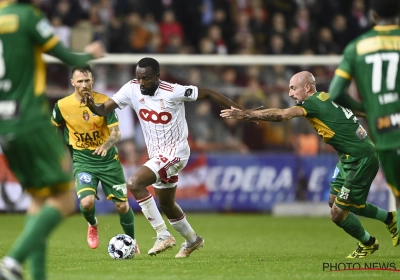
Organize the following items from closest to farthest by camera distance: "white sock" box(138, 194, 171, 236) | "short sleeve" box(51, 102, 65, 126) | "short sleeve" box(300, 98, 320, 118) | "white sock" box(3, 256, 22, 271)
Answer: "white sock" box(3, 256, 22, 271) < "short sleeve" box(300, 98, 320, 118) < "white sock" box(138, 194, 171, 236) < "short sleeve" box(51, 102, 65, 126)

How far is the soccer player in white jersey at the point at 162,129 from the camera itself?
10.3 m

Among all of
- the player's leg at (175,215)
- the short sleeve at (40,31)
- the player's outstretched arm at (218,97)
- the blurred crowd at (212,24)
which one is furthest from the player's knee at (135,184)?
the blurred crowd at (212,24)

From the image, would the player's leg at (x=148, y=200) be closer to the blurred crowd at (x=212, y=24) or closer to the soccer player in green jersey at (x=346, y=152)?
the soccer player in green jersey at (x=346, y=152)

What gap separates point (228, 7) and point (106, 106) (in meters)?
12.6

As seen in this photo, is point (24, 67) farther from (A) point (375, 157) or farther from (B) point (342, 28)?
(B) point (342, 28)

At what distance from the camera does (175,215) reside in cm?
1045

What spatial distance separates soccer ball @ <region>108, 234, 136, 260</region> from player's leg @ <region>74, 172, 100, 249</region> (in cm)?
93

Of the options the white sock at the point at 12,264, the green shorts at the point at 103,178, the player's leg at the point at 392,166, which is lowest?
the green shorts at the point at 103,178

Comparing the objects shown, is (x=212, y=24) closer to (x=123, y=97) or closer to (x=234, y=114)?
(x=123, y=97)

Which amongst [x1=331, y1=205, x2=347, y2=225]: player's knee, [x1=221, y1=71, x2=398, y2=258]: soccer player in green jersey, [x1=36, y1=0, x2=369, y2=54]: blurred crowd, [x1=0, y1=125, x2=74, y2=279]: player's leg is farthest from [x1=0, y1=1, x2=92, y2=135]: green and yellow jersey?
[x1=36, y1=0, x2=369, y2=54]: blurred crowd

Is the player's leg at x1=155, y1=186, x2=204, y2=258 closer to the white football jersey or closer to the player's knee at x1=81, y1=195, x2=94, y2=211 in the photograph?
the white football jersey

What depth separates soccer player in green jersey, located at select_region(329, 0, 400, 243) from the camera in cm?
679

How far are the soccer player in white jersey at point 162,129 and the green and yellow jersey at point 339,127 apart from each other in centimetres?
116

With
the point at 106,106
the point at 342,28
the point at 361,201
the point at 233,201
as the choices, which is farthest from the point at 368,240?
the point at 342,28
